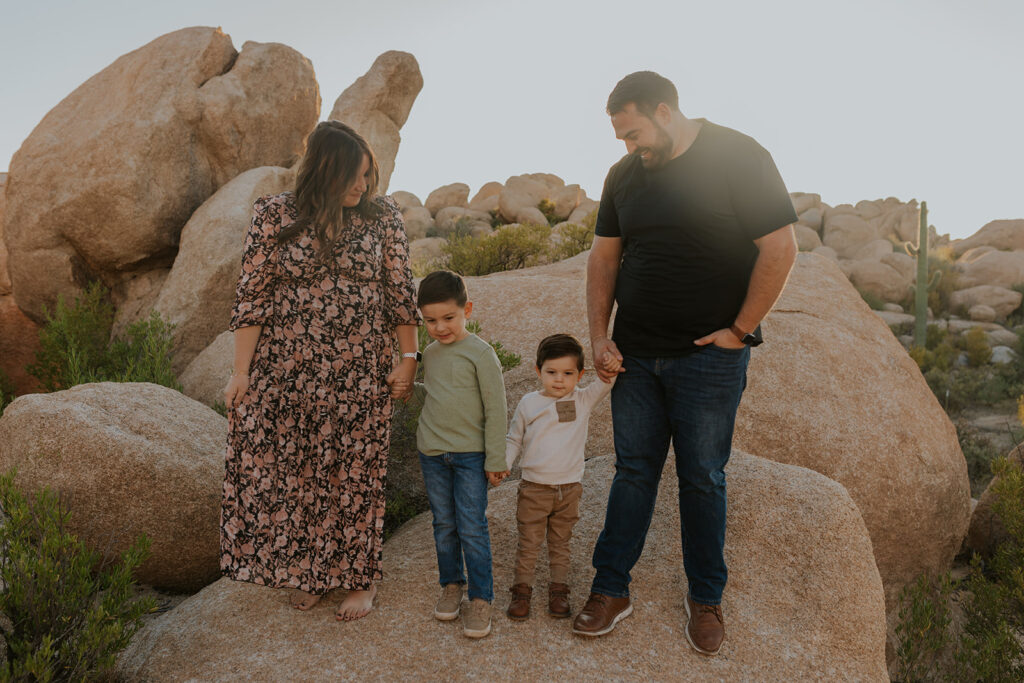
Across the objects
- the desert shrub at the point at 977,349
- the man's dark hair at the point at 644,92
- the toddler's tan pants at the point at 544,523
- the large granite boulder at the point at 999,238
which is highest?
the man's dark hair at the point at 644,92

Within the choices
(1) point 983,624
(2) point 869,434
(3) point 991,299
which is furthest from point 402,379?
(3) point 991,299

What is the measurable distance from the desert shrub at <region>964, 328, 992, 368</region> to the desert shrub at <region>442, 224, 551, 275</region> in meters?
10.9

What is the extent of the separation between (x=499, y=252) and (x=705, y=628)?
7.73 metres

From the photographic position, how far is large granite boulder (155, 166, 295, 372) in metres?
7.97

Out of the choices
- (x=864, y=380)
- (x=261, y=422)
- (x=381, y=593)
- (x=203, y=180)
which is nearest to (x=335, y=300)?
(x=261, y=422)

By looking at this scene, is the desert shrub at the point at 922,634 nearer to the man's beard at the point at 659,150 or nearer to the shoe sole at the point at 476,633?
the shoe sole at the point at 476,633

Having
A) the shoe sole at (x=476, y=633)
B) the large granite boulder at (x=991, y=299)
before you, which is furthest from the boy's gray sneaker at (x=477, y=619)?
the large granite boulder at (x=991, y=299)

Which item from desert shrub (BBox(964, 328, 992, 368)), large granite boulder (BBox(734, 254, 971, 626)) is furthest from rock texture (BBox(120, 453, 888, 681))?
desert shrub (BBox(964, 328, 992, 368))

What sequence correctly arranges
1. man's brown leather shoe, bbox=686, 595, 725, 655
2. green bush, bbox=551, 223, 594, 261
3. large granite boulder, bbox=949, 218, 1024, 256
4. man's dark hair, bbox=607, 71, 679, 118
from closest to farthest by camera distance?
1. man's dark hair, bbox=607, 71, 679, 118
2. man's brown leather shoe, bbox=686, 595, 725, 655
3. green bush, bbox=551, 223, 594, 261
4. large granite boulder, bbox=949, 218, 1024, 256

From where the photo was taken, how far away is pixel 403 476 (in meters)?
4.96

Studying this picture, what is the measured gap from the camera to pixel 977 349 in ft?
50.7

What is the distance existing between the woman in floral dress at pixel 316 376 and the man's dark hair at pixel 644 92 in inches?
42.6

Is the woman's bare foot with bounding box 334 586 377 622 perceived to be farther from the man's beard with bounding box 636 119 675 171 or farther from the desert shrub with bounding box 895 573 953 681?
the desert shrub with bounding box 895 573 953 681

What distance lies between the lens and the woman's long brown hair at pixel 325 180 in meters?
2.95
